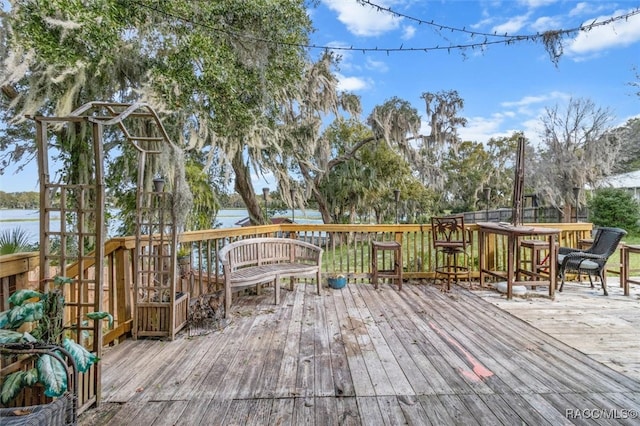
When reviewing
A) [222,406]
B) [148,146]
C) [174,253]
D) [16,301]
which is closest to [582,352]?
[222,406]

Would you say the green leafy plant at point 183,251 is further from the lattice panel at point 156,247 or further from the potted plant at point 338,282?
the potted plant at point 338,282

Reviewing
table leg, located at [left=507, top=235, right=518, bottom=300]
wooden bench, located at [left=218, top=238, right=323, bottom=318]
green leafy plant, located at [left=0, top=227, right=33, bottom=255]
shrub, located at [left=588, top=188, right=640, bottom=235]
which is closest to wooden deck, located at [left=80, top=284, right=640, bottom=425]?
wooden bench, located at [left=218, top=238, right=323, bottom=318]

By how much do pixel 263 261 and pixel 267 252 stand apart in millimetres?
154

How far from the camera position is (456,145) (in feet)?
28.1

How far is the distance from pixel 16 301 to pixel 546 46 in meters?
5.38

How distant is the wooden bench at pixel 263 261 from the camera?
341 centimetres

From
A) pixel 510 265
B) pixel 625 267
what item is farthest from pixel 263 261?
pixel 625 267

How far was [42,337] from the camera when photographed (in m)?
1.52

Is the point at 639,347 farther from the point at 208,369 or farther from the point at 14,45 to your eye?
the point at 14,45

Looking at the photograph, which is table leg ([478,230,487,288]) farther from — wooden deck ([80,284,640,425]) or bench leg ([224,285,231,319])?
bench leg ([224,285,231,319])

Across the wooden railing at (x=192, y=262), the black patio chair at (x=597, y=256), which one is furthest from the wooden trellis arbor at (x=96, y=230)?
the black patio chair at (x=597, y=256)

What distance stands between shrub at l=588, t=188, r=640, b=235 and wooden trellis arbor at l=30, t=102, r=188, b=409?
1460cm

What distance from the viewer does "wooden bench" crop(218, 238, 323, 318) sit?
341 centimetres

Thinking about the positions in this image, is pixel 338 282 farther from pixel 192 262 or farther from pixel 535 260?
pixel 535 260
